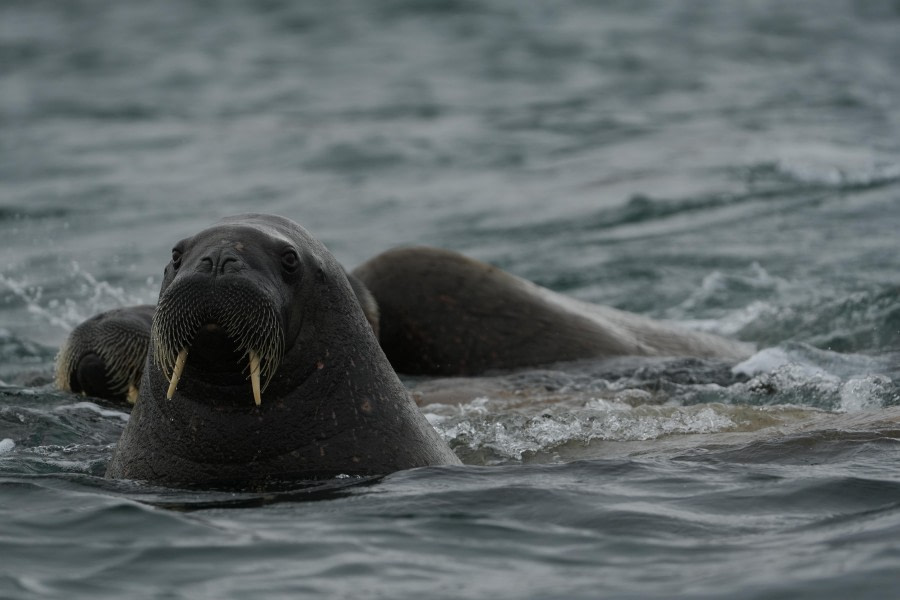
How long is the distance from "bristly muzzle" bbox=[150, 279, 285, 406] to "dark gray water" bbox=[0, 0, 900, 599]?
0.58 metres

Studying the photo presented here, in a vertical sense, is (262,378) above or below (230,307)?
below

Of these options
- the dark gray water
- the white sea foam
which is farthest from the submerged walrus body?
the white sea foam

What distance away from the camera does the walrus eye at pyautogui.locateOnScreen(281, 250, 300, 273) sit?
18.8 feet

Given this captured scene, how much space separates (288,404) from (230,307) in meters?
0.65

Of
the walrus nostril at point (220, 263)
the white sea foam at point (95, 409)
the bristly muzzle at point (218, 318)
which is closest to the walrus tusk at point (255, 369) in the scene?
the bristly muzzle at point (218, 318)

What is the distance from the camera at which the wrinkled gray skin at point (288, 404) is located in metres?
5.77

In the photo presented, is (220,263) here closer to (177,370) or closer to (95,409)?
(177,370)

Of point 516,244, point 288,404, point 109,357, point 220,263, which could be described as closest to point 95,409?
point 109,357

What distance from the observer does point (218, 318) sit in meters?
5.38

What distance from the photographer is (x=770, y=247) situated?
1351cm

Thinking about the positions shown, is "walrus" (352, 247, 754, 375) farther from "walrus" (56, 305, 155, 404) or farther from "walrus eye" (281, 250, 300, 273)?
"walrus eye" (281, 250, 300, 273)

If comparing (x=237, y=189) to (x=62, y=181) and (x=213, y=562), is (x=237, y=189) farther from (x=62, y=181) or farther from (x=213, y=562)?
(x=213, y=562)

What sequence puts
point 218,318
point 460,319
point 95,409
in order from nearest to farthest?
point 218,318 → point 95,409 → point 460,319

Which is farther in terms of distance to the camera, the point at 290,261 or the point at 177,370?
the point at 290,261
